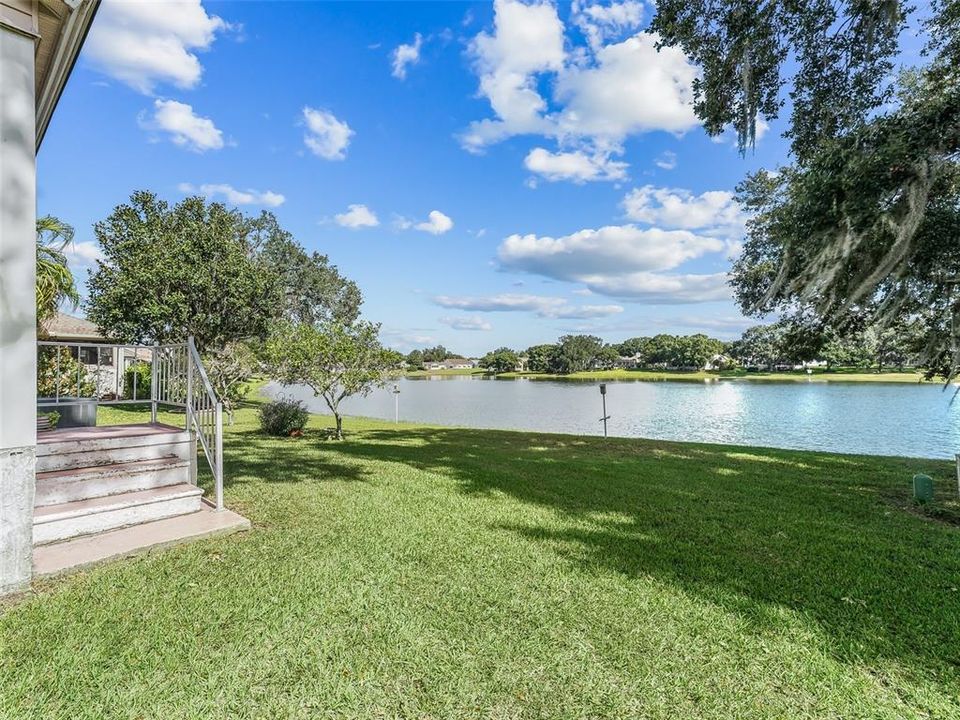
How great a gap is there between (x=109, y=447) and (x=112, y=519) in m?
0.71

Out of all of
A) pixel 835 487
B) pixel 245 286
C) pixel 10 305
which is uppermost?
pixel 245 286

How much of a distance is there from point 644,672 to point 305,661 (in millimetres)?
1718

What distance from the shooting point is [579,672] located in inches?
89.0

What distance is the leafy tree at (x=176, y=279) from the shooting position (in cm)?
1714

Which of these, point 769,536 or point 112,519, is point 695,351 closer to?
point 769,536

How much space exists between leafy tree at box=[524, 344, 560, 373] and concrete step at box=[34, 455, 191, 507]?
77.0 m

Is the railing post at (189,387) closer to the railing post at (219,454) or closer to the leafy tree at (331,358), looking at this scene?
the railing post at (219,454)

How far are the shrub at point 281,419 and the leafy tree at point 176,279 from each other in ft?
28.2

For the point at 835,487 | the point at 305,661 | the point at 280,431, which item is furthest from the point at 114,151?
the point at 835,487

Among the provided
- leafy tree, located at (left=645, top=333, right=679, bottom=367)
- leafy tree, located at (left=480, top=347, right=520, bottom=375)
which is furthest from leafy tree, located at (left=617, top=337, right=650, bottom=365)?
leafy tree, located at (left=480, top=347, right=520, bottom=375)

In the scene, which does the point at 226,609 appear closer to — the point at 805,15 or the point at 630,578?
the point at 630,578

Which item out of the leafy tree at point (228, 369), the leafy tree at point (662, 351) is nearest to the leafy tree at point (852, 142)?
the leafy tree at point (228, 369)

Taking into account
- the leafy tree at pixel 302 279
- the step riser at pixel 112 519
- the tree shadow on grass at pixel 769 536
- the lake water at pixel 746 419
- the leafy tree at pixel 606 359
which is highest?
the leafy tree at pixel 302 279

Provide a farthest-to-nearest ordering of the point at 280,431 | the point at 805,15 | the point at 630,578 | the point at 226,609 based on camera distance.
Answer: the point at 280,431, the point at 805,15, the point at 630,578, the point at 226,609
